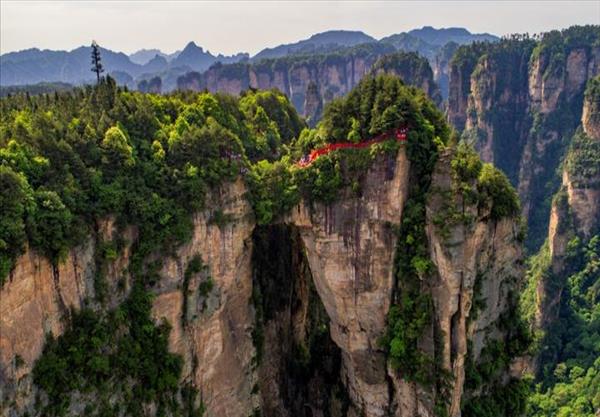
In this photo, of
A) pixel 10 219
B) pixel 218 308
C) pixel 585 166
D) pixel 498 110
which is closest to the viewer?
pixel 10 219

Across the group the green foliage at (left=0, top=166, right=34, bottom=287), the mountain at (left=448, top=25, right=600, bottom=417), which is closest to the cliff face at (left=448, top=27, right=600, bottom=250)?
the mountain at (left=448, top=25, right=600, bottom=417)

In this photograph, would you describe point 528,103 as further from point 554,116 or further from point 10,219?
point 10,219

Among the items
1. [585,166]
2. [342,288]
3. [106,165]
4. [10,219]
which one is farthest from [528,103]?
[10,219]

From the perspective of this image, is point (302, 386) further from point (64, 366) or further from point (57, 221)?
point (57, 221)

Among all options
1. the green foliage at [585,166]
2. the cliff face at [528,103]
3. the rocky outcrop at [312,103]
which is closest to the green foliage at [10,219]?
the green foliage at [585,166]

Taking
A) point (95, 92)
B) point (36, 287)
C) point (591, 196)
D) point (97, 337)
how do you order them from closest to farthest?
point (36, 287), point (97, 337), point (95, 92), point (591, 196)

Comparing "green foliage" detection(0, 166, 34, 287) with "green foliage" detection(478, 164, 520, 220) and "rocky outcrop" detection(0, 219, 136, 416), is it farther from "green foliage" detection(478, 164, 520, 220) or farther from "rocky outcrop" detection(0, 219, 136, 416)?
"green foliage" detection(478, 164, 520, 220)

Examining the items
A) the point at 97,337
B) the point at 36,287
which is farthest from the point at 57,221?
the point at 97,337
